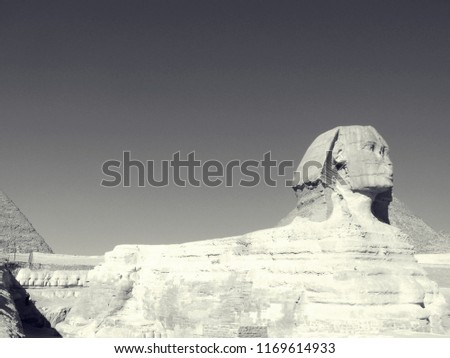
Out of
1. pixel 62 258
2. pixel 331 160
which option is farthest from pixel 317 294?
pixel 62 258

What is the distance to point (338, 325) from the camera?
1269 centimetres

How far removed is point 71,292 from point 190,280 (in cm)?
1672

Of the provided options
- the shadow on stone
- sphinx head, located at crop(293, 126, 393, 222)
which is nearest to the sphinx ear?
sphinx head, located at crop(293, 126, 393, 222)

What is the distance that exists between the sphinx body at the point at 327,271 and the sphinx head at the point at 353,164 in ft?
0.09

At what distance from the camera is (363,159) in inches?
561

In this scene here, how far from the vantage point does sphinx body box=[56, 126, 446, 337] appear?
13031 millimetres

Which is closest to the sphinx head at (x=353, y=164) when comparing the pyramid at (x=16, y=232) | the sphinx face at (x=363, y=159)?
the sphinx face at (x=363, y=159)

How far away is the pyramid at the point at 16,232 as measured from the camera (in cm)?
5150

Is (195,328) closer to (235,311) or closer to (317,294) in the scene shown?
(235,311)

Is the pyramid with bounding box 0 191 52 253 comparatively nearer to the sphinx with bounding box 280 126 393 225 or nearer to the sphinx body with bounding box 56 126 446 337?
the sphinx body with bounding box 56 126 446 337

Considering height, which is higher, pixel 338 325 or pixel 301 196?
pixel 301 196

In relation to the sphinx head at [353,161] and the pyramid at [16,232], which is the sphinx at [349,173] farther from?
the pyramid at [16,232]

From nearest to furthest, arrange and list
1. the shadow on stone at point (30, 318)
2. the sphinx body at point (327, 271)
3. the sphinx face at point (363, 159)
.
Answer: the sphinx body at point (327, 271) < the sphinx face at point (363, 159) < the shadow on stone at point (30, 318)

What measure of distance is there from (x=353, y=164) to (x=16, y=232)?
44.4 meters
